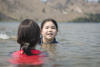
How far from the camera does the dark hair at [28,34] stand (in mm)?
5500

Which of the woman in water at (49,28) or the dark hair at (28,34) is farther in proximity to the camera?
the woman in water at (49,28)

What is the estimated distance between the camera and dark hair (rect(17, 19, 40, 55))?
5.50 m

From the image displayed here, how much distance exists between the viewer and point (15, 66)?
17.6ft

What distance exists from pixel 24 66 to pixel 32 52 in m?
0.73

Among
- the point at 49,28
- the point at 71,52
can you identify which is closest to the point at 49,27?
the point at 49,28

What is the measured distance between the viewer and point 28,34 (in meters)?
5.54

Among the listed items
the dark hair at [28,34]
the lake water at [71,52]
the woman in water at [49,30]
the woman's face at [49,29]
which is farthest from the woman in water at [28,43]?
the woman's face at [49,29]

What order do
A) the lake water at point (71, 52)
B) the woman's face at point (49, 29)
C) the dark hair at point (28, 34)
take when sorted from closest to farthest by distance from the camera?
the dark hair at point (28, 34) → the lake water at point (71, 52) → the woman's face at point (49, 29)

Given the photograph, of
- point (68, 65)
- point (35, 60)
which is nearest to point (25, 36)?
point (35, 60)

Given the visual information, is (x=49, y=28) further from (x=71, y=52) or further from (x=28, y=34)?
(x=28, y=34)

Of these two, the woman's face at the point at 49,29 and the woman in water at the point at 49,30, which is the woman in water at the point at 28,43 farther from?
the woman's face at the point at 49,29

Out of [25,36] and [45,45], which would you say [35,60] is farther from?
[45,45]

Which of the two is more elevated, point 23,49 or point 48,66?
point 23,49

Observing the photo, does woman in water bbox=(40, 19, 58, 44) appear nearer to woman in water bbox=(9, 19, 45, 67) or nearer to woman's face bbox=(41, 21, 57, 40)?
woman's face bbox=(41, 21, 57, 40)
